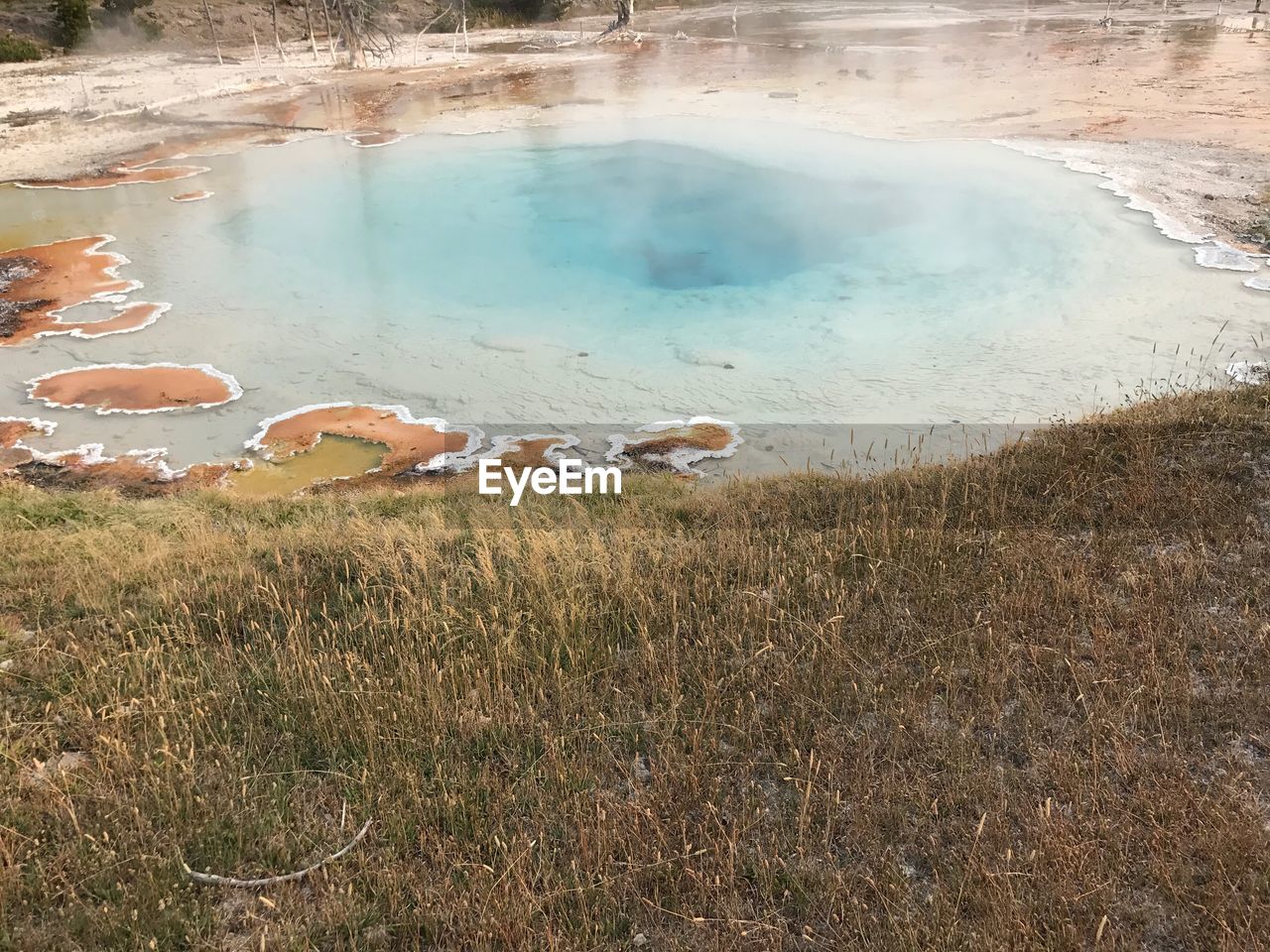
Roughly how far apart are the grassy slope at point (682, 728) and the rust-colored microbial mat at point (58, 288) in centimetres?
467

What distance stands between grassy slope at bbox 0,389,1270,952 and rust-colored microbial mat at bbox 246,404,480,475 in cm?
201

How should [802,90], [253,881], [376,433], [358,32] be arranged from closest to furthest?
[253,881], [376,433], [802,90], [358,32]

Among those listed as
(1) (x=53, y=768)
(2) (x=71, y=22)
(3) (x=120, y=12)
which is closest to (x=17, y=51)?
(2) (x=71, y=22)

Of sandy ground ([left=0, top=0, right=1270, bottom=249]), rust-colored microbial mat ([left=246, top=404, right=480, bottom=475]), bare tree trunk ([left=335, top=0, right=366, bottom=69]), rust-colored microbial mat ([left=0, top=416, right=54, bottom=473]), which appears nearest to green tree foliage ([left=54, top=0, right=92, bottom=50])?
sandy ground ([left=0, top=0, right=1270, bottom=249])

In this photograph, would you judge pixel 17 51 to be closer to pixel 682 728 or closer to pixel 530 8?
pixel 530 8

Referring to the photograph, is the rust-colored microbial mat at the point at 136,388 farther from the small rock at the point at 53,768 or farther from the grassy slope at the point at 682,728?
the small rock at the point at 53,768

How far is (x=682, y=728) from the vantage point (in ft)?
8.48

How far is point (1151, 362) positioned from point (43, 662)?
272 inches

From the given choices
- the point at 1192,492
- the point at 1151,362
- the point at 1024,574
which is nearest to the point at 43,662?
the point at 1024,574

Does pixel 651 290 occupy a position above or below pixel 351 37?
below

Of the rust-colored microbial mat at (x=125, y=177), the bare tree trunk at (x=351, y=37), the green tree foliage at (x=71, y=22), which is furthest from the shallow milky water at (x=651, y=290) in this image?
the green tree foliage at (x=71, y=22)

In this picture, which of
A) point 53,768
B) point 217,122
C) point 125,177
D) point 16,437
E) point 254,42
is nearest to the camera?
point 53,768

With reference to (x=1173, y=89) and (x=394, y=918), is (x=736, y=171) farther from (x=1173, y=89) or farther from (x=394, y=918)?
(x=394, y=918)

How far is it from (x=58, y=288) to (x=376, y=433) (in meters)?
4.43
